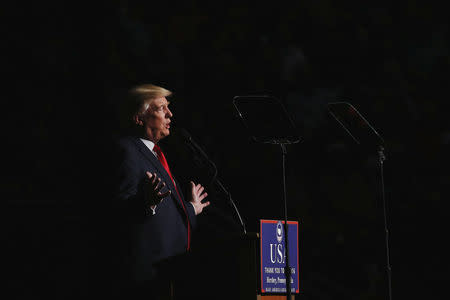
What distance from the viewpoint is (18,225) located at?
3.09 meters

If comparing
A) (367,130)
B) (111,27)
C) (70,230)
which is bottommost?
(70,230)

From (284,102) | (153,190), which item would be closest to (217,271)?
(153,190)

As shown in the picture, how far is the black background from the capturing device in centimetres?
393

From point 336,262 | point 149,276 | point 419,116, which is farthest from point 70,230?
point 419,116

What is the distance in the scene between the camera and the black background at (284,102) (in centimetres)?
393

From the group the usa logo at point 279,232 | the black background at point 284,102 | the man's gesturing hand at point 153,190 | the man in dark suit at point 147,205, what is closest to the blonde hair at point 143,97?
the man in dark suit at point 147,205

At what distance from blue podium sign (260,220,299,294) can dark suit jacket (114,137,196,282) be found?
33 cm

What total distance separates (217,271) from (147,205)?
34 cm

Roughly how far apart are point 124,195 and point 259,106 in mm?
1081

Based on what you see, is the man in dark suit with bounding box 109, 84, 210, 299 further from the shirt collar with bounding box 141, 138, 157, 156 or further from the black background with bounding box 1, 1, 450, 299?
the black background with bounding box 1, 1, 450, 299

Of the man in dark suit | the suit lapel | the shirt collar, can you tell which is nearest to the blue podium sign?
the man in dark suit

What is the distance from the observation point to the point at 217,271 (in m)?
2.02

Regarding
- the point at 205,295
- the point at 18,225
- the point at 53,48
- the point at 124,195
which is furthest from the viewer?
the point at 53,48

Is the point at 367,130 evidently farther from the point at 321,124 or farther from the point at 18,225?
the point at 321,124
